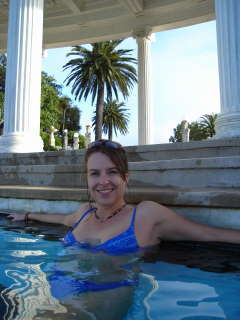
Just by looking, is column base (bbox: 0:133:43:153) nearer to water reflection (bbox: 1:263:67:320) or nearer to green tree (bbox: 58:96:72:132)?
water reflection (bbox: 1:263:67:320)

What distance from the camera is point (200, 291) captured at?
5.44ft

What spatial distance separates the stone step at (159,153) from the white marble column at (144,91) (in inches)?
279

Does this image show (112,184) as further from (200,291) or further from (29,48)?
(29,48)

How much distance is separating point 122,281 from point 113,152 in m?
0.92

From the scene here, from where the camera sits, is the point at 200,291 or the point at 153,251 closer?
the point at 200,291

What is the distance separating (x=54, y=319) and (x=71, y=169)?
354cm

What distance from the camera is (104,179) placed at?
2.25m

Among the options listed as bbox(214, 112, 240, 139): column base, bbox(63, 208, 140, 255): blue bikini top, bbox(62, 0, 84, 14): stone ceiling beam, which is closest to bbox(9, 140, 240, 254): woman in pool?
bbox(63, 208, 140, 255): blue bikini top

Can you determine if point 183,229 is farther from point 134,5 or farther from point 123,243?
point 134,5

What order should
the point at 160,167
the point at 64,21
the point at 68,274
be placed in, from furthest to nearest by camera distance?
1. the point at 64,21
2. the point at 160,167
3. the point at 68,274

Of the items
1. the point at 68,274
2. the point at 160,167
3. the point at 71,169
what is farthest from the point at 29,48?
the point at 68,274

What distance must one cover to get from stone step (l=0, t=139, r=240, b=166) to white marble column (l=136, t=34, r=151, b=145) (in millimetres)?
7087

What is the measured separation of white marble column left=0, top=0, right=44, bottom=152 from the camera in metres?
7.74

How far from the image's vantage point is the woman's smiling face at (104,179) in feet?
7.38
